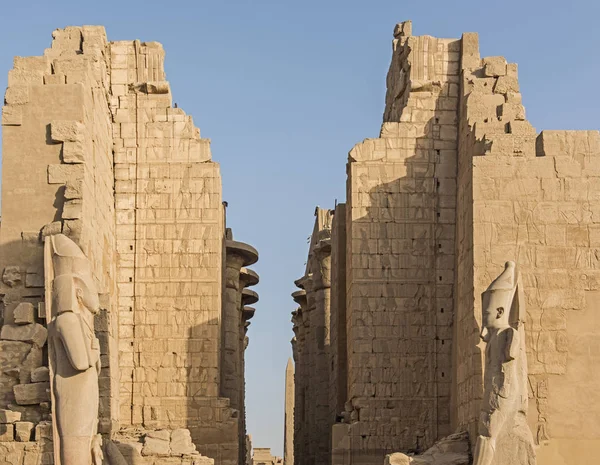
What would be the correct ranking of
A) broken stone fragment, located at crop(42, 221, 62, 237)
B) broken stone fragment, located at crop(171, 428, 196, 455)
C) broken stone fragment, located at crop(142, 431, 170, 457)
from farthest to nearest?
broken stone fragment, located at crop(171, 428, 196, 455) < broken stone fragment, located at crop(142, 431, 170, 457) < broken stone fragment, located at crop(42, 221, 62, 237)

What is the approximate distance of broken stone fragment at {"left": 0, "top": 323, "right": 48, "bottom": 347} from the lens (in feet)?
62.9

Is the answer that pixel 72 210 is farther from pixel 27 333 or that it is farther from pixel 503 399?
pixel 503 399

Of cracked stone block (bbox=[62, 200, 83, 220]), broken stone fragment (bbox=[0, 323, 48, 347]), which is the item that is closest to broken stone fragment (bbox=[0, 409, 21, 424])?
broken stone fragment (bbox=[0, 323, 48, 347])

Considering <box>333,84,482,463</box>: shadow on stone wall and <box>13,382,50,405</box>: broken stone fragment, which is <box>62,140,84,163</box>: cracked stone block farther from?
<box>333,84,482,463</box>: shadow on stone wall

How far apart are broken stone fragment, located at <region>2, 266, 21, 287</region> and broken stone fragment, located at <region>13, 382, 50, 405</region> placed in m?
1.68

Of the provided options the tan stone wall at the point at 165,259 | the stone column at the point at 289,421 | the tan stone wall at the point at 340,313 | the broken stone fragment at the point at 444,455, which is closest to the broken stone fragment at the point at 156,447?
the tan stone wall at the point at 165,259

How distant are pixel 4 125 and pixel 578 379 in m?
9.85

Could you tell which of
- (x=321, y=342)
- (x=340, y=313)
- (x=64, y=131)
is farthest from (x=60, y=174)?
(x=321, y=342)

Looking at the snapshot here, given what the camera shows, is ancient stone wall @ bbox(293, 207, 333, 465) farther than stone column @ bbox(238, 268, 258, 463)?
Yes

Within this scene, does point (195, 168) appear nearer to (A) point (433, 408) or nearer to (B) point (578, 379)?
(A) point (433, 408)

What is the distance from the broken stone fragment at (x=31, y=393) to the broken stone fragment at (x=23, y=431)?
408 mm

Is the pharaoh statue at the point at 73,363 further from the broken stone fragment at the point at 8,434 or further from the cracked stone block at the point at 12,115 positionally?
the cracked stone block at the point at 12,115

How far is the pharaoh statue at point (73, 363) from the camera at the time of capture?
1723cm

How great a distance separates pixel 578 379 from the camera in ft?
62.4
